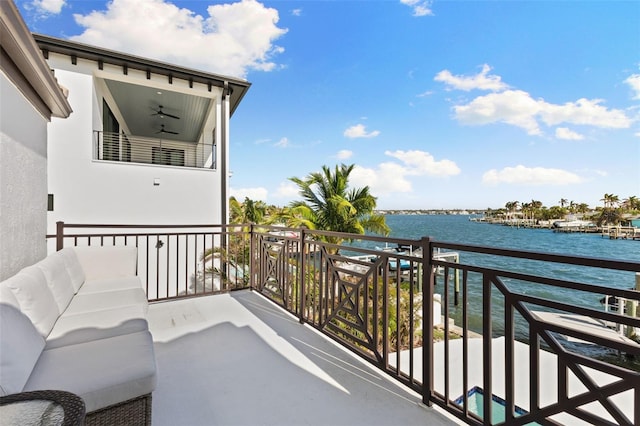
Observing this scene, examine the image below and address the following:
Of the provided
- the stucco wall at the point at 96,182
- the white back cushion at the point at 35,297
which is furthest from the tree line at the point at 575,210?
the white back cushion at the point at 35,297

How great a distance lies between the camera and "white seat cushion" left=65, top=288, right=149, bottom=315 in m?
2.29

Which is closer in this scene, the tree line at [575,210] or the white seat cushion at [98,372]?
the white seat cushion at [98,372]

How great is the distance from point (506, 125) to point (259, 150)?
22.2 meters

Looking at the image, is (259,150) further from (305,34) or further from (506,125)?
(506,125)

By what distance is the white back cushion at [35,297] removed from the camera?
5.32 feet

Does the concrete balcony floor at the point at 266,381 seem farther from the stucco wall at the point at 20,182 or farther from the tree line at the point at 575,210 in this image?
the tree line at the point at 575,210

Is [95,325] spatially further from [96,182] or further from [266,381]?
[96,182]

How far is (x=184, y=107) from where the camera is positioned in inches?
360

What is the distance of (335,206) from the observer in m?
8.76

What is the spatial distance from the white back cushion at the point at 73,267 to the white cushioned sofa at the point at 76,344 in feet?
0.20

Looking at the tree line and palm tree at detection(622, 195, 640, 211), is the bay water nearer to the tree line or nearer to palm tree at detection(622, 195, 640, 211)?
the tree line

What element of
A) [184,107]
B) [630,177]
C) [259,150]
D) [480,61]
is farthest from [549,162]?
[184,107]

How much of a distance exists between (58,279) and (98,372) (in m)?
1.34

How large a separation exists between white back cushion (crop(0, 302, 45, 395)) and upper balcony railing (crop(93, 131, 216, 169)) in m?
6.88
